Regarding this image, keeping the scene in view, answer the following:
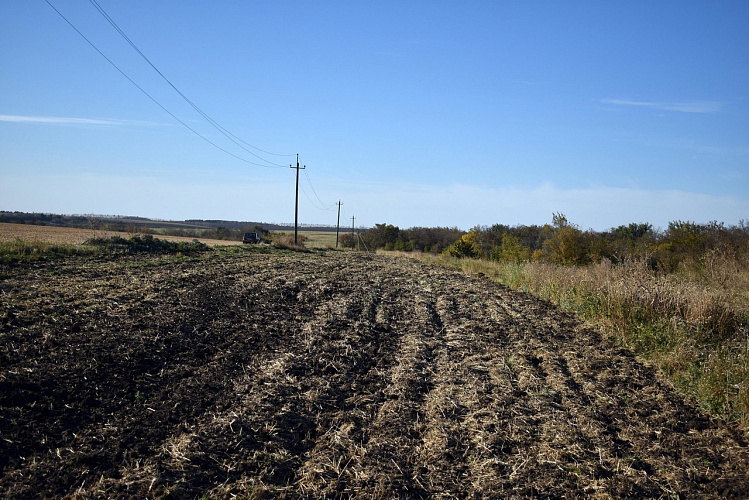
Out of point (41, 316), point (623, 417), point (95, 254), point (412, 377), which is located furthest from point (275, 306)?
point (95, 254)

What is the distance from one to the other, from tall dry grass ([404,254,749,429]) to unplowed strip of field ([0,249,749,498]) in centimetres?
48

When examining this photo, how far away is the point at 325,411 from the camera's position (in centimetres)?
616

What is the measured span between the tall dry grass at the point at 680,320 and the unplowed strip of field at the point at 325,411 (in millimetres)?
477

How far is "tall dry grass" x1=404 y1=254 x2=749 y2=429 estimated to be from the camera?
6895mm

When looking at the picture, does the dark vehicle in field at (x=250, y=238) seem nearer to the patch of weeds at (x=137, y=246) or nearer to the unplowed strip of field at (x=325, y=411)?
the patch of weeds at (x=137, y=246)

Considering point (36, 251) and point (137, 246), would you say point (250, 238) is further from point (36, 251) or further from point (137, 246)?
point (36, 251)

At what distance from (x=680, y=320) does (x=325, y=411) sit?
751cm

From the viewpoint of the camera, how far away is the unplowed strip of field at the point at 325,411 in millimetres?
4492

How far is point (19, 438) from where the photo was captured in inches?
191

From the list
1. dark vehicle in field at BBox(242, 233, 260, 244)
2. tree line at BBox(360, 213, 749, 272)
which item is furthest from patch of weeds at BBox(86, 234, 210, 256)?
tree line at BBox(360, 213, 749, 272)

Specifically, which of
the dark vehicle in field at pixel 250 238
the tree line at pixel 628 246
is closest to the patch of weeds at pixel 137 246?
the dark vehicle in field at pixel 250 238

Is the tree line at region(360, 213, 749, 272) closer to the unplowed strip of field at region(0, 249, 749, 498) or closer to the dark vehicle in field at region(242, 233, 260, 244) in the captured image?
the unplowed strip of field at region(0, 249, 749, 498)

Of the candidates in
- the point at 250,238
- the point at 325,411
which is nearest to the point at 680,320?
the point at 325,411

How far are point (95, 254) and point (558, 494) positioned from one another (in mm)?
22362
